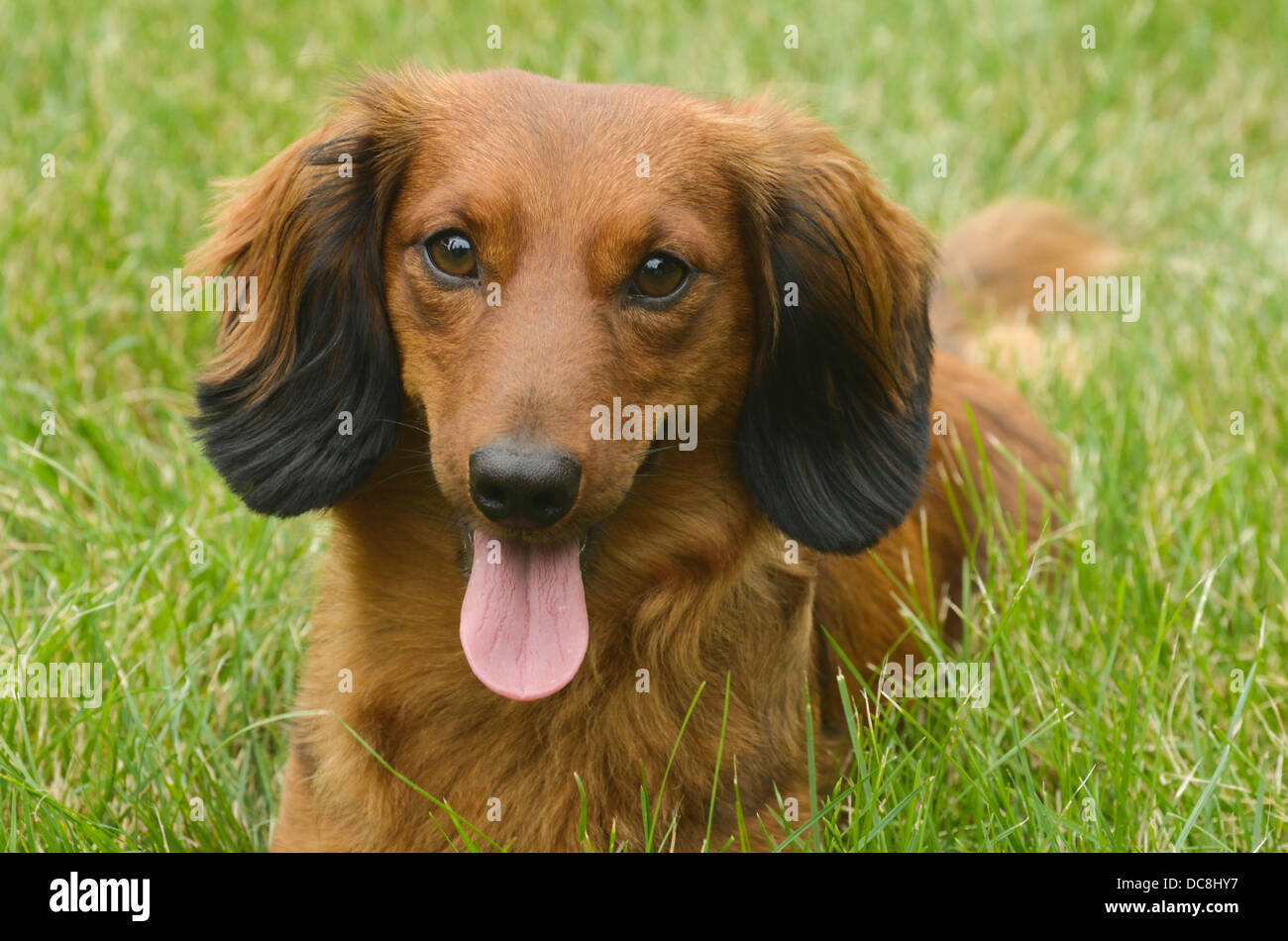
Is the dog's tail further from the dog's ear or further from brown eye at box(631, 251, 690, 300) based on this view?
brown eye at box(631, 251, 690, 300)

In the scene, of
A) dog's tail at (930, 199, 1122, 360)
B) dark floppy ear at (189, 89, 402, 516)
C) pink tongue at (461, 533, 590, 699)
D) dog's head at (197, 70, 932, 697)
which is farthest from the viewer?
dog's tail at (930, 199, 1122, 360)

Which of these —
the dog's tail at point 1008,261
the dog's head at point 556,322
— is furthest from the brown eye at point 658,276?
the dog's tail at point 1008,261

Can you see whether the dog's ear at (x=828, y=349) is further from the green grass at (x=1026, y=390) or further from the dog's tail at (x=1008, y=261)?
the dog's tail at (x=1008, y=261)

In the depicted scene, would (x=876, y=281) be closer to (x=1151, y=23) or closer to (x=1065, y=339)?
(x=1065, y=339)

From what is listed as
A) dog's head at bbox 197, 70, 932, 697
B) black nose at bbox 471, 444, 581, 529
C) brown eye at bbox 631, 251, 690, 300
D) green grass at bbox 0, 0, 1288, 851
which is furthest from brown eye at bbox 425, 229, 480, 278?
green grass at bbox 0, 0, 1288, 851

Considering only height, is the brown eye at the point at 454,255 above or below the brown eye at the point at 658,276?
above

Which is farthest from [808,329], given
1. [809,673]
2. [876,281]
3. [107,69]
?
[107,69]
